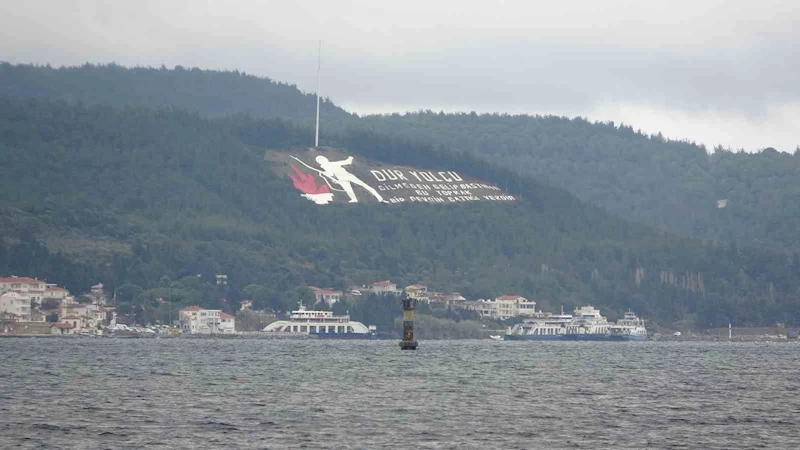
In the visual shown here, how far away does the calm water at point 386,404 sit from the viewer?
273 ft

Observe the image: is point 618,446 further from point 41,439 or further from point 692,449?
point 41,439

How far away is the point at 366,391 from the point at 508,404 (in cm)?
1374

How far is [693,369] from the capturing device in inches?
6107

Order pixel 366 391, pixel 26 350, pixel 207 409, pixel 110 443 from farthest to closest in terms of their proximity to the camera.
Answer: pixel 26 350 → pixel 366 391 → pixel 207 409 → pixel 110 443

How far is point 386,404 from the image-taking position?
338ft

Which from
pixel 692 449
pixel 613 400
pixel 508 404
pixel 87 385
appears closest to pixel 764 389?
pixel 613 400

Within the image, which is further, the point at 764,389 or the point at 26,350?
the point at 26,350

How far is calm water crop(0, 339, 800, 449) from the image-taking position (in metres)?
83.1

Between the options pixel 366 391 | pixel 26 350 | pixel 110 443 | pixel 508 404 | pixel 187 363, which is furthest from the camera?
pixel 26 350

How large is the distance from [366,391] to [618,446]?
35.7 meters

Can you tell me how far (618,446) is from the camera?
80.9 m

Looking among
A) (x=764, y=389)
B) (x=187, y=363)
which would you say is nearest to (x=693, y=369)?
(x=764, y=389)

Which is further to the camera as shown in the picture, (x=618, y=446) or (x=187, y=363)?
(x=187, y=363)

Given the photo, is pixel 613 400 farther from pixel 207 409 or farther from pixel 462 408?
pixel 207 409
